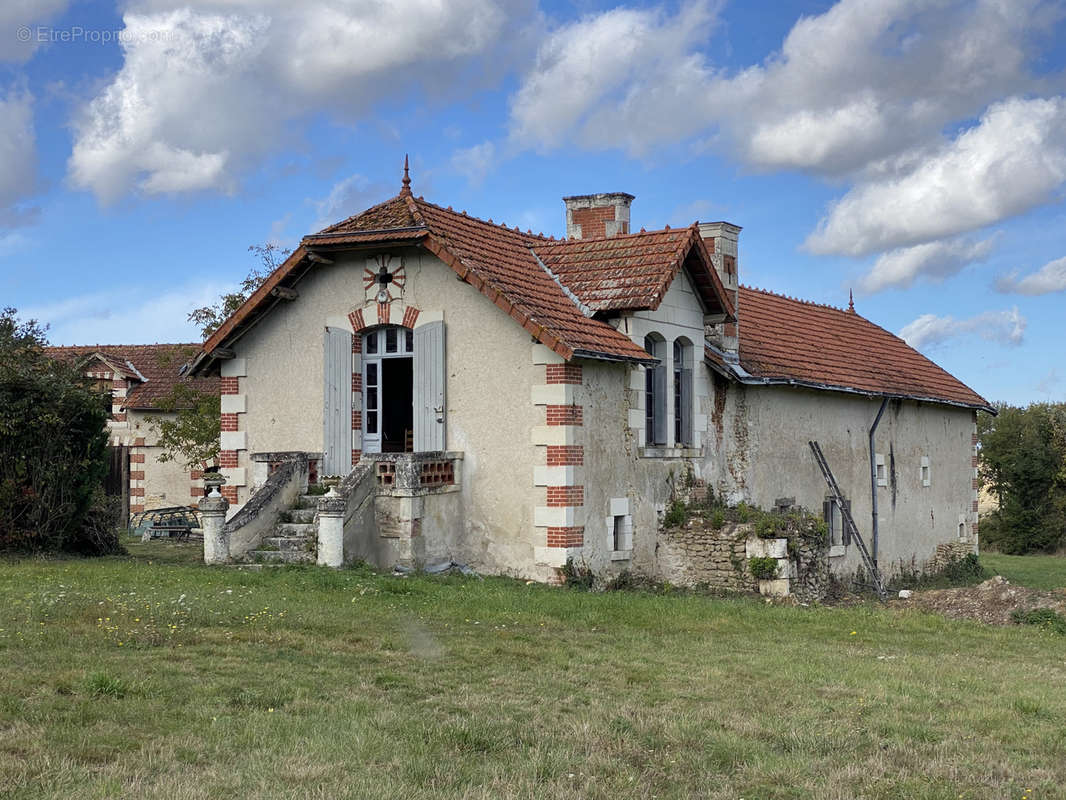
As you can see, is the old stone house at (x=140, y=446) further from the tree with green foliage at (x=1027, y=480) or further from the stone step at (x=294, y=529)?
the tree with green foliage at (x=1027, y=480)

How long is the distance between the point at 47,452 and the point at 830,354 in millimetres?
15709

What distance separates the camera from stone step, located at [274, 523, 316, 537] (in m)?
17.0

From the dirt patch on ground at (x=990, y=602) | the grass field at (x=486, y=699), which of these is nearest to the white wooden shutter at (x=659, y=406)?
the dirt patch on ground at (x=990, y=602)

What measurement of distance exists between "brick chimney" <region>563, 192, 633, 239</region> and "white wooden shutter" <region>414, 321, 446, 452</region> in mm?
6336

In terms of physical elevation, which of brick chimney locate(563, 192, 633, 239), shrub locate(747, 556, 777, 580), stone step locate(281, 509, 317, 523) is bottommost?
shrub locate(747, 556, 777, 580)

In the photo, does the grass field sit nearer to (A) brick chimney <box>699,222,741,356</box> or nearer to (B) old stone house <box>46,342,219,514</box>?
(A) brick chimney <box>699,222,741,356</box>

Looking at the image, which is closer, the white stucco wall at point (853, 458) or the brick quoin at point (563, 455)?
the brick quoin at point (563, 455)

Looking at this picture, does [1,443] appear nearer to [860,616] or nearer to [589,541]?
[589,541]

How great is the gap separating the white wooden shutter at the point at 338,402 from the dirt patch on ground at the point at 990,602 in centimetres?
846

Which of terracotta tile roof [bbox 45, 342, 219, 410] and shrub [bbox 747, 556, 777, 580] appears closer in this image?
shrub [bbox 747, 556, 777, 580]

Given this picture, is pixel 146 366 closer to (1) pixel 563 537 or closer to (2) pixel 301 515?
(2) pixel 301 515

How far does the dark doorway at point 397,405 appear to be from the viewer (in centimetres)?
2177

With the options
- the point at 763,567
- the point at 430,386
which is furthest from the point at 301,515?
the point at 763,567

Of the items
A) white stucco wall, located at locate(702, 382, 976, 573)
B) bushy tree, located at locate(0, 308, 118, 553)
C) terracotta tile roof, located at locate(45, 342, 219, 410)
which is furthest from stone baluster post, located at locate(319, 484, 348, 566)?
terracotta tile roof, located at locate(45, 342, 219, 410)
